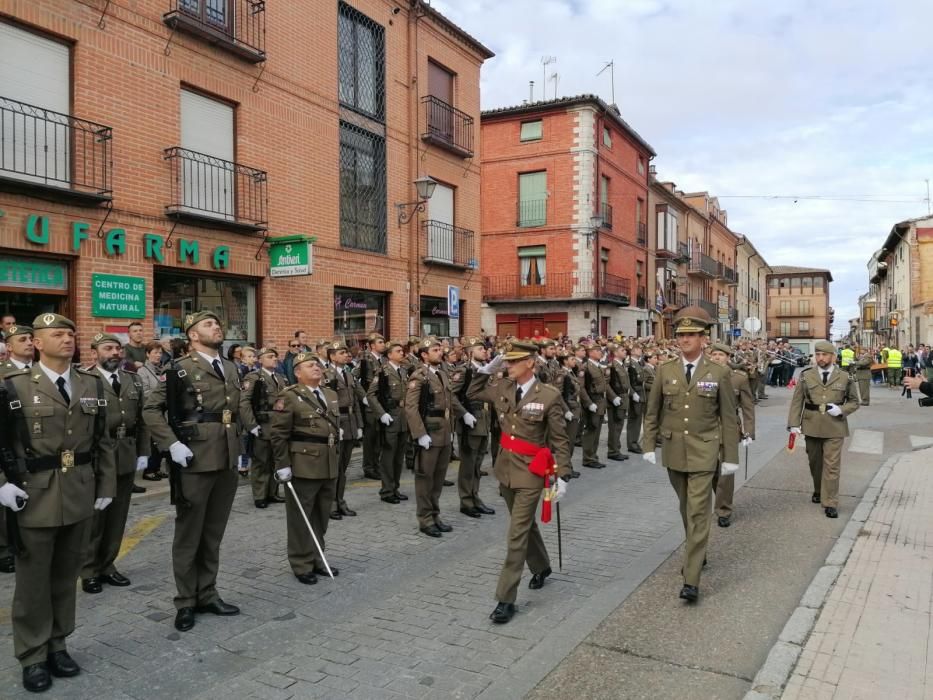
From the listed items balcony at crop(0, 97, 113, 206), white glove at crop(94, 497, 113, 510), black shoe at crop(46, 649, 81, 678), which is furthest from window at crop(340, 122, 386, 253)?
black shoe at crop(46, 649, 81, 678)

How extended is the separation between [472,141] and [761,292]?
67663 mm

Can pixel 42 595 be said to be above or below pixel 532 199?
below

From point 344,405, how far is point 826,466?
571 centimetres

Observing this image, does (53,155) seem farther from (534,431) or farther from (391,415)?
(534,431)

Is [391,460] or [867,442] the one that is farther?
[867,442]

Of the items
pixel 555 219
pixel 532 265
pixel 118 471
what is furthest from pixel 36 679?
pixel 532 265

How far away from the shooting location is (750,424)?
8367mm

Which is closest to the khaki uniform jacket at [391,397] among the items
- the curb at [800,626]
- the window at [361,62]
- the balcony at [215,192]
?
the balcony at [215,192]

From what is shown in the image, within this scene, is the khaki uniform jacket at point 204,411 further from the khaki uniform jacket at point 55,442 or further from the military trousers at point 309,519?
the military trousers at point 309,519

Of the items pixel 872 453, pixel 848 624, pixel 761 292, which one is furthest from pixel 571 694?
pixel 761 292

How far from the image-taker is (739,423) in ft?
22.5

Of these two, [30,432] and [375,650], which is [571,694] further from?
[30,432]

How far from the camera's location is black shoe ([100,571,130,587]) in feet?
19.1

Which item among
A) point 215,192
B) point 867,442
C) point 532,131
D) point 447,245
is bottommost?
point 867,442
